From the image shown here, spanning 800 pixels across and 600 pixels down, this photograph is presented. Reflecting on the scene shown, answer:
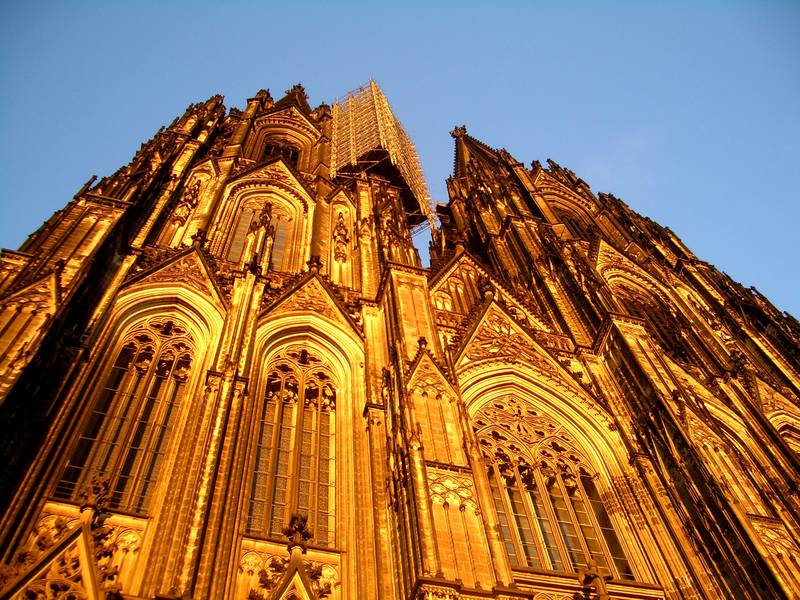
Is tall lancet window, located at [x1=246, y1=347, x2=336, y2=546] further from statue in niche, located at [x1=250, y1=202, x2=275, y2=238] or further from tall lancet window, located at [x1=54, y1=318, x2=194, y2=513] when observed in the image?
statue in niche, located at [x1=250, y1=202, x2=275, y2=238]

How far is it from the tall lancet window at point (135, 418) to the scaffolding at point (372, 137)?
14.6 meters

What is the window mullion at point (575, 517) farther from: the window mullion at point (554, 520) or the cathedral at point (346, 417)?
the window mullion at point (554, 520)

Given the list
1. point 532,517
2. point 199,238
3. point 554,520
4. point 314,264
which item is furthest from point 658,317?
point 199,238

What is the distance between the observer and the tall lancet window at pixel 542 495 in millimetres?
12938

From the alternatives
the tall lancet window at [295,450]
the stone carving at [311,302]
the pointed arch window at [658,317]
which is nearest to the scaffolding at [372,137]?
the pointed arch window at [658,317]

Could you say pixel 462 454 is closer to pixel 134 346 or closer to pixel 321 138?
pixel 134 346

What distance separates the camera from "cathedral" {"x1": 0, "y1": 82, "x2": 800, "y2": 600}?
10.2m

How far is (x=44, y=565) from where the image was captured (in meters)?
9.10

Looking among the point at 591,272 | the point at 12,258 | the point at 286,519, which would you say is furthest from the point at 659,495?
the point at 12,258

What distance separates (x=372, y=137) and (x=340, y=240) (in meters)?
11.9

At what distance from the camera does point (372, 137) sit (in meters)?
31.4

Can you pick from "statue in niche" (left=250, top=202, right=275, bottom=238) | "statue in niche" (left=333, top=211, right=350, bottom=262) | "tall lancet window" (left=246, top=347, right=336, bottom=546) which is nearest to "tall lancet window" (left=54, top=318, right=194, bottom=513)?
"tall lancet window" (left=246, top=347, right=336, bottom=546)

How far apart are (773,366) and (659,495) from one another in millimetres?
10292

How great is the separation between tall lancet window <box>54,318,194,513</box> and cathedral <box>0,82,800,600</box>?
4 centimetres
